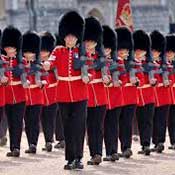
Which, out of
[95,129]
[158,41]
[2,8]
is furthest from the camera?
[2,8]

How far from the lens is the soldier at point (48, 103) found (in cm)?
1227

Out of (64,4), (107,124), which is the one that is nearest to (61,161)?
(107,124)

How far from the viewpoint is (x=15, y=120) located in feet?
37.4

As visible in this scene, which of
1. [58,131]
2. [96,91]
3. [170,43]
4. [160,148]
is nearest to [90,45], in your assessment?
[96,91]

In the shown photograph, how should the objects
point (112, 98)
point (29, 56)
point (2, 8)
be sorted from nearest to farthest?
1. point (112, 98)
2. point (29, 56)
3. point (2, 8)

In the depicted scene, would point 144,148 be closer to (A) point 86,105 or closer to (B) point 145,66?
(B) point 145,66

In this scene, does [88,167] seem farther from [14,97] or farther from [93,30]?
[14,97]

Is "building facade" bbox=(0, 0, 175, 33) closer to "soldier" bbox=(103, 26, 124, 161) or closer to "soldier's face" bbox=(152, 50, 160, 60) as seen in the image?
"soldier's face" bbox=(152, 50, 160, 60)

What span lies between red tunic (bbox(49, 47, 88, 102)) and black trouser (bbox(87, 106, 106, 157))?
453 millimetres

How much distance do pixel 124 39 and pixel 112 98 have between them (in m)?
0.93

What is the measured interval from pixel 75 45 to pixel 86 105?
1.99 feet

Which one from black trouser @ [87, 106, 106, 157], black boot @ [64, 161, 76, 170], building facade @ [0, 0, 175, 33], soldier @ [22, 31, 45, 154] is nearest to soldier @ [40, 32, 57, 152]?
soldier @ [22, 31, 45, 154]

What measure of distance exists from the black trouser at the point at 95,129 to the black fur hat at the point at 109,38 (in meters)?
0.87

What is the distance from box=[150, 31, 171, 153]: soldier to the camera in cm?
1215
